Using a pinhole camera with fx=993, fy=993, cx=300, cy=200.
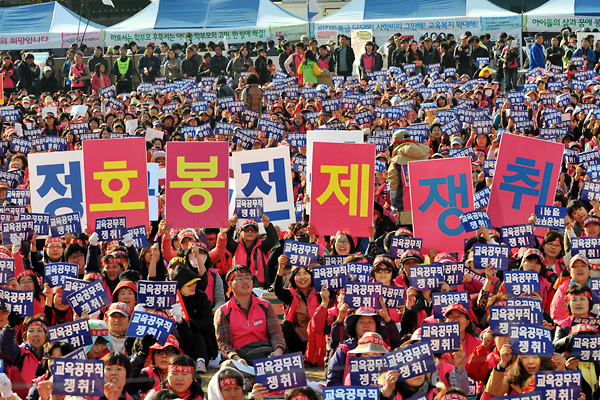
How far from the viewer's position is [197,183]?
10859 millimetres

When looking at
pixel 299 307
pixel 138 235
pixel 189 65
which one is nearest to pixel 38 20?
pixel 189 65

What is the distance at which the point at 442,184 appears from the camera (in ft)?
34.3

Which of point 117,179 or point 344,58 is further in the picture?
point 344,58

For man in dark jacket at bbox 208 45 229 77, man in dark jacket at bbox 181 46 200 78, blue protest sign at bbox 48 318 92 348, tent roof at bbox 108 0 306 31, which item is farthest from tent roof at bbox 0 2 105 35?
blue protest sign at bbox 48 318 92 348

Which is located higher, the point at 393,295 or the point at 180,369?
the point at 393,295

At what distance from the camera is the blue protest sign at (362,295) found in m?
7.68

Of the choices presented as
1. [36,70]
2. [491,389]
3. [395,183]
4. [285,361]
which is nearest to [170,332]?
[285,361]

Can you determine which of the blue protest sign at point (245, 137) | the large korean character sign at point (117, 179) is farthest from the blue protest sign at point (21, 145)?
the large korean character sign at point (117, 179)

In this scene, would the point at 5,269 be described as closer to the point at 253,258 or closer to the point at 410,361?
the point at 253,258

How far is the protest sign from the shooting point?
25.6ft

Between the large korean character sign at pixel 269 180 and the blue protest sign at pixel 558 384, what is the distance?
18.1ft

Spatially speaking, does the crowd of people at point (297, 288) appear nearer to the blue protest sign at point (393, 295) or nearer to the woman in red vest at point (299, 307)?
the woman in red vest at point (299, 307)

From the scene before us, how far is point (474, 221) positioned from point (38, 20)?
2359 cm

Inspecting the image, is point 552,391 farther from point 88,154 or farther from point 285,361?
point 88,154
